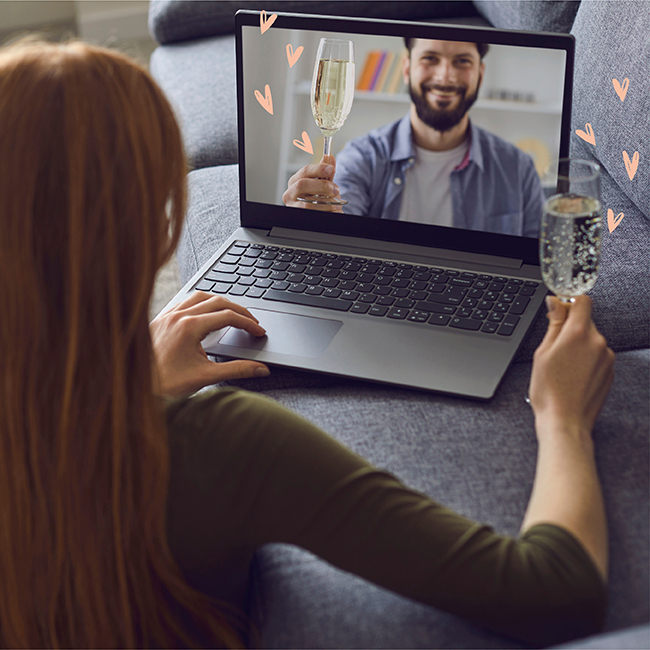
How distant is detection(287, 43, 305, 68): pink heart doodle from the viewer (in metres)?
1.07

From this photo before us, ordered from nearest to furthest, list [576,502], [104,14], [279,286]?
[576,502] < [279,286] < [104,14]

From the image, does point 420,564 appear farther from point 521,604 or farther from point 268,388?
point 268,388

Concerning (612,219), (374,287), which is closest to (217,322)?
(374,287)

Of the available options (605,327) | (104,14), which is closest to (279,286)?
(605,327)

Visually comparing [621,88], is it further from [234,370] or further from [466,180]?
[234,370]

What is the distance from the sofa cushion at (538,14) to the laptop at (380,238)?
51 cm

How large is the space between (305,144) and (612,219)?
0.49 metres

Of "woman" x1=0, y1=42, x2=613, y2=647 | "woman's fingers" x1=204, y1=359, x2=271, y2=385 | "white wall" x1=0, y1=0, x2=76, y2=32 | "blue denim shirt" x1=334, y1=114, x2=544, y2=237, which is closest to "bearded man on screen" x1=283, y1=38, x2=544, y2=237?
"blue denim shirt" x1=334, y1=114, x2=544, y2=237

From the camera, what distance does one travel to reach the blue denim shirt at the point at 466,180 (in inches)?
39.5

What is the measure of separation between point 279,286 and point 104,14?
3644 mm

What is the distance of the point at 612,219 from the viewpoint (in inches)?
45.4

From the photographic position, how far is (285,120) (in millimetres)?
1121

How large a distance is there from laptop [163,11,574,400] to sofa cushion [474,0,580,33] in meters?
0.51

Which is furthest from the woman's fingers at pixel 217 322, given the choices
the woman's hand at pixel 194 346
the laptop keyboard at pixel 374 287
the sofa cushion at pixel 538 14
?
the sofa cushion at pixel 538 14
